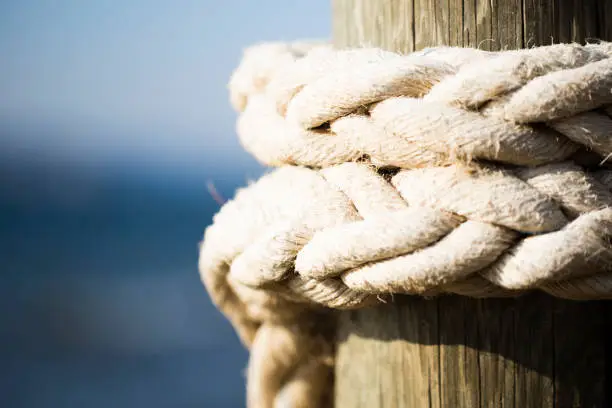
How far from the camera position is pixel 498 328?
834mm

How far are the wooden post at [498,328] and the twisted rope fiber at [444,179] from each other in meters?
0.04

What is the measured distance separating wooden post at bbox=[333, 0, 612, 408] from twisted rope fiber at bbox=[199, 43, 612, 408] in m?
0.04

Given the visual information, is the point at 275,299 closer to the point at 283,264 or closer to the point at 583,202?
the point at 283,264

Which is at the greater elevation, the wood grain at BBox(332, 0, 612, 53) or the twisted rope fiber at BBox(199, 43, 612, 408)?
the wood grain at BBox(332, 0, 612, 53)

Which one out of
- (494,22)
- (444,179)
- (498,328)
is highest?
(494,22)

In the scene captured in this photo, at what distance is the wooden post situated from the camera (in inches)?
32.7

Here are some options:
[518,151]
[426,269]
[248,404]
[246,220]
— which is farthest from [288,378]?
[518,151]

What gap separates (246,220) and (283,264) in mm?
90

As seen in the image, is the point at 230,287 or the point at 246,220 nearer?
the point at 246,220

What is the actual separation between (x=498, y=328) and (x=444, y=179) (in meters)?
0.18

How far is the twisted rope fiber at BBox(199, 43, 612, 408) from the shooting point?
2.52 ft

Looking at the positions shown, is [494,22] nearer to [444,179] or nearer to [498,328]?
[444,179]

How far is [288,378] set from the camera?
1.09m

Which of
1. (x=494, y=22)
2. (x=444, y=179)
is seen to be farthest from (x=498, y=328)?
(x=494, y=22)
